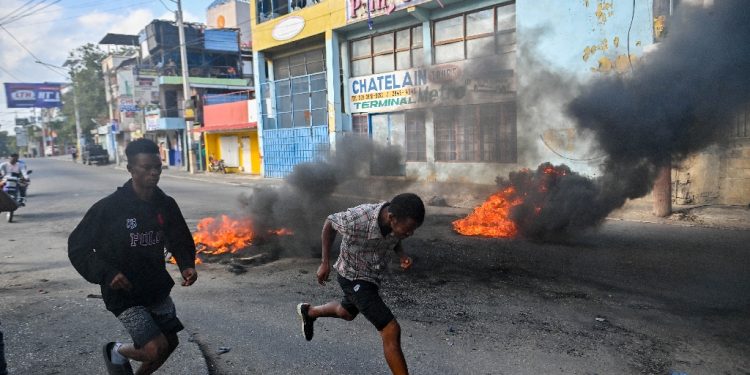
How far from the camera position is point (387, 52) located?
1716 cm

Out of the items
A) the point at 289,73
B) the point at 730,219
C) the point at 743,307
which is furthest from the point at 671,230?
the point at 289,73

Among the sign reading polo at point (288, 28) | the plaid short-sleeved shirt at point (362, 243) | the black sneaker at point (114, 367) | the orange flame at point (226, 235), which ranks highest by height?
the sign reading polo at point (288, 28)

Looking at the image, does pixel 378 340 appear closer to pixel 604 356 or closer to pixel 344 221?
pixel 344 221

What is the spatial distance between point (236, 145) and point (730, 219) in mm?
23608

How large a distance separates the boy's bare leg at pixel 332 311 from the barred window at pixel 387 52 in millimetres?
13377

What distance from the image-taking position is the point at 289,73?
22125 mm

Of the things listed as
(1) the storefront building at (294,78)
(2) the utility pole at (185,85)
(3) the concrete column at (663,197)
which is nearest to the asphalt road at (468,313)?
(3) the concrete column at (663,197)

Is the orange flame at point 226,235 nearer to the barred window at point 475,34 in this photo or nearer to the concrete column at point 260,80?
the barred window at point 475,34

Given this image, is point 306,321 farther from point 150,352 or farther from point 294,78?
point 294,78

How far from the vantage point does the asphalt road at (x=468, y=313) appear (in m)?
3.49

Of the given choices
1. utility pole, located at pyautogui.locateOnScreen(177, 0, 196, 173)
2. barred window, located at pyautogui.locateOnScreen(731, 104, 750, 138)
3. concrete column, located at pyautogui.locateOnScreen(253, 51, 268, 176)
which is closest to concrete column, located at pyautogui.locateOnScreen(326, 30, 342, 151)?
concrete column, located at pyautogui.locateOnScreen(253, 51, 268, 176)

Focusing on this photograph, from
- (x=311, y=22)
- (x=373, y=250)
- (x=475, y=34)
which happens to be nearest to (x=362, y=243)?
(x=373, y=250)

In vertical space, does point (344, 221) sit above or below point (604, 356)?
above

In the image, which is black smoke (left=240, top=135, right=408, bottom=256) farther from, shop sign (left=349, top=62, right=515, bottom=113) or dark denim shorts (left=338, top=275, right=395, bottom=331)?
shop sign (left=349, top=62, right=515, bottom=113)
